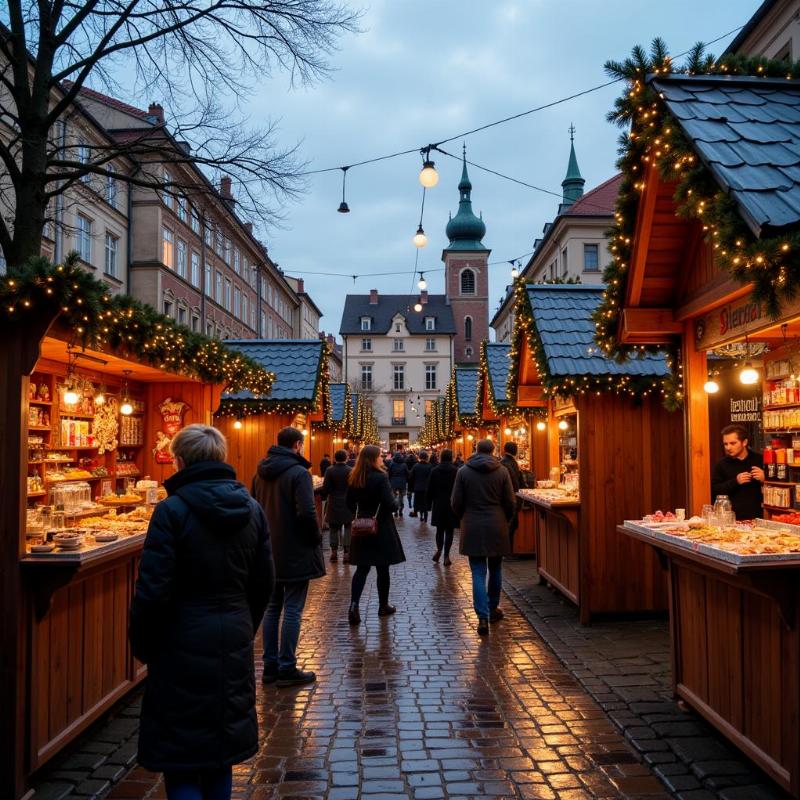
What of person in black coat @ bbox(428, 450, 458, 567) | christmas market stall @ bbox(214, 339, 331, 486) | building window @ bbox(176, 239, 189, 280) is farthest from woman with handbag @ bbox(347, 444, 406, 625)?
building window @ bbox(176, 239, 189, 280)

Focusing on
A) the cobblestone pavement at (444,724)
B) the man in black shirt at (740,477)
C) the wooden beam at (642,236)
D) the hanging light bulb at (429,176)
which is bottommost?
the cobblestone pavement at (444,724)

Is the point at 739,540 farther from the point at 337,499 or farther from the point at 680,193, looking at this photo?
the point at 337,499

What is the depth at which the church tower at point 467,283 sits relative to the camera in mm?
82938

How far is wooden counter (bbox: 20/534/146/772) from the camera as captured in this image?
14.8ft

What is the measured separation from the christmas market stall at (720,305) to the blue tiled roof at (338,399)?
2092 centimetres

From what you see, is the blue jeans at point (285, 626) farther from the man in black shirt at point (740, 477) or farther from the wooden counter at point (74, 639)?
the man in black shirt at point (740, 477)

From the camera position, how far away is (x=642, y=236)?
5871 millimetres

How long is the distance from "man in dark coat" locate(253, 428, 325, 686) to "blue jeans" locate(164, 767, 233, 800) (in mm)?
3016

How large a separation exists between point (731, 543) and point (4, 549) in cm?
432

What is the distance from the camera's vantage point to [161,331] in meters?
6.98

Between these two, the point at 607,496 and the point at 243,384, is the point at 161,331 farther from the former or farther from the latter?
the point at 607,496

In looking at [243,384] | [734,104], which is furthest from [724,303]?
[243,384]

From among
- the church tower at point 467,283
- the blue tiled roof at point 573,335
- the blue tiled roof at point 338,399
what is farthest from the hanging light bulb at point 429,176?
the church tower at point 467,283

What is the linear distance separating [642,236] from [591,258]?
35.4 metres
